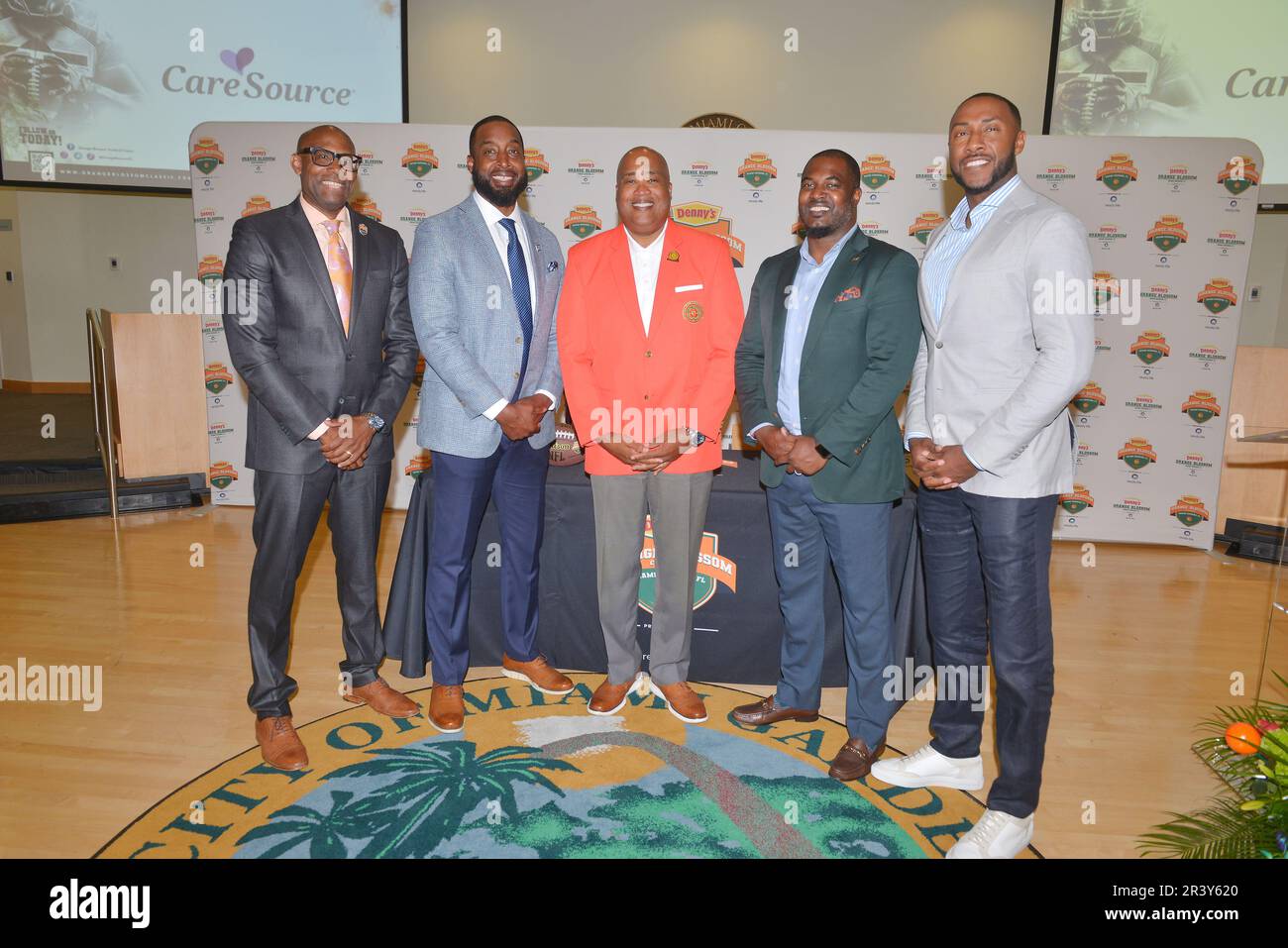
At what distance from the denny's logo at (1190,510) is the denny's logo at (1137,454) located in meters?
0.35

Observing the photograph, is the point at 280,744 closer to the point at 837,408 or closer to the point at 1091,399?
the point at 837,408

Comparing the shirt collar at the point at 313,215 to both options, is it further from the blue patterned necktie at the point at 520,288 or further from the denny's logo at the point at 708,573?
the denny's logo at the point at 708,573

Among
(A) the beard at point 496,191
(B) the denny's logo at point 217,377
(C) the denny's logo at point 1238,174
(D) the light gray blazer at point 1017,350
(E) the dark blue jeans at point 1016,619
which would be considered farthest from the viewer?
(B) the denny's logo at point 217,377

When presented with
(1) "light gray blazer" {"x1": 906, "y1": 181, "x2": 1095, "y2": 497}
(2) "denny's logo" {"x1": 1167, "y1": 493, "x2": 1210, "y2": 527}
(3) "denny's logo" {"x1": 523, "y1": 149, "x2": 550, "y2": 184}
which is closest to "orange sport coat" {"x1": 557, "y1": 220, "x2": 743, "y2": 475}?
(1) "light gray blazer" {"x1": 906, "y1": 181, "x2": 1095, "y2": 497}

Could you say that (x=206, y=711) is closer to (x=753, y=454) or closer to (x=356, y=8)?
(x=753, y=454)

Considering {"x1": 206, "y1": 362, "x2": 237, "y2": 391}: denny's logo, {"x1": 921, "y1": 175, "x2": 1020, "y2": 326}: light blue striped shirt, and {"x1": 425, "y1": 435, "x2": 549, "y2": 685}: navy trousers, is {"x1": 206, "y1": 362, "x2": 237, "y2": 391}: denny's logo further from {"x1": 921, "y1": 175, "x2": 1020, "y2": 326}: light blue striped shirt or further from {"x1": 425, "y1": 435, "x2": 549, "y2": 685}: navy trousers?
{"x1": 921, "y1": 175, "x2": 1020, "y2": 326}: light blue striped shirt

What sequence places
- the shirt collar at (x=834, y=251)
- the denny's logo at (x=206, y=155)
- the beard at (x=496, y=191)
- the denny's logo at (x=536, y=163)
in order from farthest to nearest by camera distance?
the denny's logo at (x=206, y=155)
the denny's logo at (x=536, y=163)
the beard at (x=496, y=191)
the shirt collar at (x=834, y=251)

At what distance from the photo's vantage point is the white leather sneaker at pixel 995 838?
2.29 metres

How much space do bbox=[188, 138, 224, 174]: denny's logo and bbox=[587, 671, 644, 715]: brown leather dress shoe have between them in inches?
200

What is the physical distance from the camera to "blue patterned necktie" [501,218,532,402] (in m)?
2.98

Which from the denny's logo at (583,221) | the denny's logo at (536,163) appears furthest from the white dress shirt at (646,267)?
the denny's logo at (536,163)

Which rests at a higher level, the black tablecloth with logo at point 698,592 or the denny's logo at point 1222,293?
the denny's logo at point 1222,293

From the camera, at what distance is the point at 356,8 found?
798 cm

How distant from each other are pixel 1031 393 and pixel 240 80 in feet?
27.0
